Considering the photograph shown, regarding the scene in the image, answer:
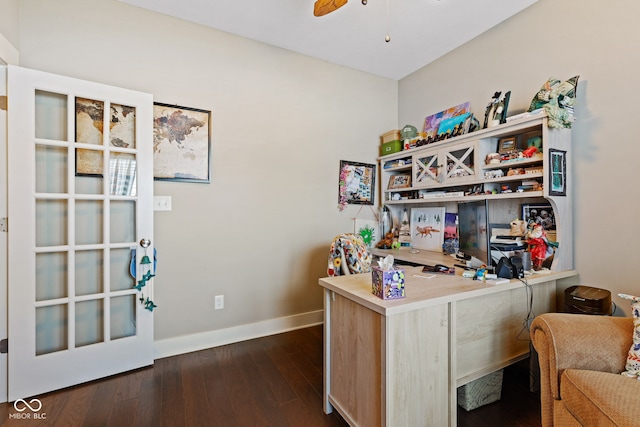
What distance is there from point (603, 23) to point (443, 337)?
2166mm

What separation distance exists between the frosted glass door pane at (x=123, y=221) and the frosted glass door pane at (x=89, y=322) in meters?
0.46

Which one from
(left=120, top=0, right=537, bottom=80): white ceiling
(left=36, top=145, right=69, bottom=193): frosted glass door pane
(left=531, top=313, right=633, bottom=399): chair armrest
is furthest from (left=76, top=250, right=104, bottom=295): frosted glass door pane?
(left=531, top=313, right=633, bottom=399): chair armrest

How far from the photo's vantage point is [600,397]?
3.12 feet

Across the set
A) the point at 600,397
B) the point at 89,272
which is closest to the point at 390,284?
the point at 600,397

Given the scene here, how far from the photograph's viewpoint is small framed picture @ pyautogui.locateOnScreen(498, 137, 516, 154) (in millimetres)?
2033

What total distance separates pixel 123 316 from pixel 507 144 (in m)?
3.15

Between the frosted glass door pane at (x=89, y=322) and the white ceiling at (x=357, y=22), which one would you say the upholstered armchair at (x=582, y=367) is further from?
the frosted glass door pane at (x=89, y=322)

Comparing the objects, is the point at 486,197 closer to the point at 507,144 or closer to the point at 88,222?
the point at 507,144

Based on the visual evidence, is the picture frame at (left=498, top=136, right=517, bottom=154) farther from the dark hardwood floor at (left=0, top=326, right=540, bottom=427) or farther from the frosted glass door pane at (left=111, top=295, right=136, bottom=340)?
the frosted glass door pane at (left=111, top=295, right=136, bottom=340)

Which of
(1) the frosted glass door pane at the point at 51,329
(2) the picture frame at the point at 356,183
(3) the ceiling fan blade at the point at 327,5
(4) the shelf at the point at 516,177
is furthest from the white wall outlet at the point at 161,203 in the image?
(4) the shelf at the point at 516,177

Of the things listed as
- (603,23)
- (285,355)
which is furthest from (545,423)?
(603,23)

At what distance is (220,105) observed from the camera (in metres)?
2.35

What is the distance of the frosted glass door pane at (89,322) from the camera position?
6.17 ft

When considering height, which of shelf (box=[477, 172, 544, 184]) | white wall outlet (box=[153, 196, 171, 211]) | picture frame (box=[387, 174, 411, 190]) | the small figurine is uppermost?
picture frame (box=[387, 174, 411, 190])
